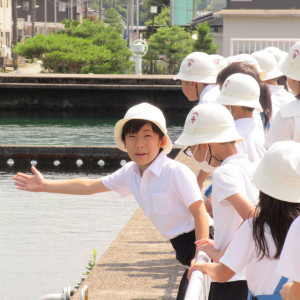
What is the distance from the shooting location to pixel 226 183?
3.31 m

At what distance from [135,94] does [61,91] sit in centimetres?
230

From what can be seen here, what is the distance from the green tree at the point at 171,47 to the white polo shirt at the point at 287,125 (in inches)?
1483

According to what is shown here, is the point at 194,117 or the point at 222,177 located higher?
the point at 194,117

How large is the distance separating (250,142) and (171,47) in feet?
130

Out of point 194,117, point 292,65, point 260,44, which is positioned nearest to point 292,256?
point 194,117

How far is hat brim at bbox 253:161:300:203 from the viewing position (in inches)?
109

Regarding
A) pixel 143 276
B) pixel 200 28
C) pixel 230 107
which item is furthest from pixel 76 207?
pixel 200 28

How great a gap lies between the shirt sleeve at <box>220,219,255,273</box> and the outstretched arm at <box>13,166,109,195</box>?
123cm

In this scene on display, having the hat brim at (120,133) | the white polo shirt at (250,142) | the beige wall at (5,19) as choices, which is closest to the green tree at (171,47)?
the beige wall at (5,19)

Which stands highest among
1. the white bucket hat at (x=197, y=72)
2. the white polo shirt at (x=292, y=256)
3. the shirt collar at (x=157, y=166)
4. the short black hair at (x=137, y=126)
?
the white bucket hat at (x=197, y=72)

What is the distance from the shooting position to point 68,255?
8688 millimetres

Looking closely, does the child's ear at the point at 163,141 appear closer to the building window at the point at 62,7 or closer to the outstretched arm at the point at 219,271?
the outstretched arm at the point at 219,271

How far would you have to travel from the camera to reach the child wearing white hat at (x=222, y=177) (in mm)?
3307

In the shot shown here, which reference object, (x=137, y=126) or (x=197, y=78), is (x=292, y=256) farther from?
(x=197, y=78)
